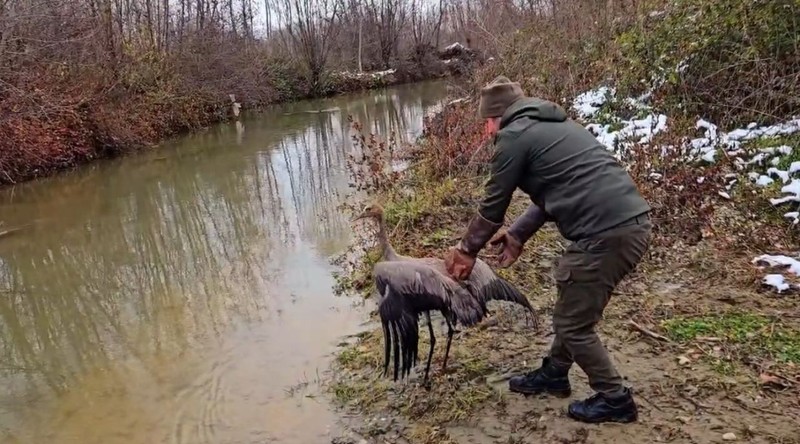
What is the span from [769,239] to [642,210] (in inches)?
121

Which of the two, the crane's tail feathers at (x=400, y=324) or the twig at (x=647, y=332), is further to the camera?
the twig at (x=647, y=332)

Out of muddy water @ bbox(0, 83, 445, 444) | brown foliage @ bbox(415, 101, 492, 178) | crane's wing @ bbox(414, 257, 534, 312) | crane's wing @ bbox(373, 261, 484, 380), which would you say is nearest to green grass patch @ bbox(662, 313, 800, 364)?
crane's wing @ bbox(414, 257, 534, 312)

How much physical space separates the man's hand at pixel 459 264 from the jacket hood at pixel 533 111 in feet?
2.55

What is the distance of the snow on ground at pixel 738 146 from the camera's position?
5.79 meters

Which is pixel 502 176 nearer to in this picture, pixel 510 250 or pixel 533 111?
pixel 533 111

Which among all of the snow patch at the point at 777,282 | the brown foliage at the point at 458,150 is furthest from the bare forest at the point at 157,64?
the snow patch at the point at 777,282

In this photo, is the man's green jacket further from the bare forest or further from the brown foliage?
the bare forest

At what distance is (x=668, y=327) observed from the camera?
4480mm

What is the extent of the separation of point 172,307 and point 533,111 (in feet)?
15.7

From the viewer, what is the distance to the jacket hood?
10.8 feet

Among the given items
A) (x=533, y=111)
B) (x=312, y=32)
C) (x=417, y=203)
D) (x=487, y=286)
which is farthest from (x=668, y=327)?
(x=312, y=32)

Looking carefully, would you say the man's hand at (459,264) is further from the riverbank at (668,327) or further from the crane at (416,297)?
the riverbank at (668,327)

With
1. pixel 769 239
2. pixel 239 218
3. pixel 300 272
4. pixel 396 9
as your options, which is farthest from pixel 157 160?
pixel 396 9

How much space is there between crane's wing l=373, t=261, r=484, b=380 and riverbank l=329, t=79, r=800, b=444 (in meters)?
0.55
